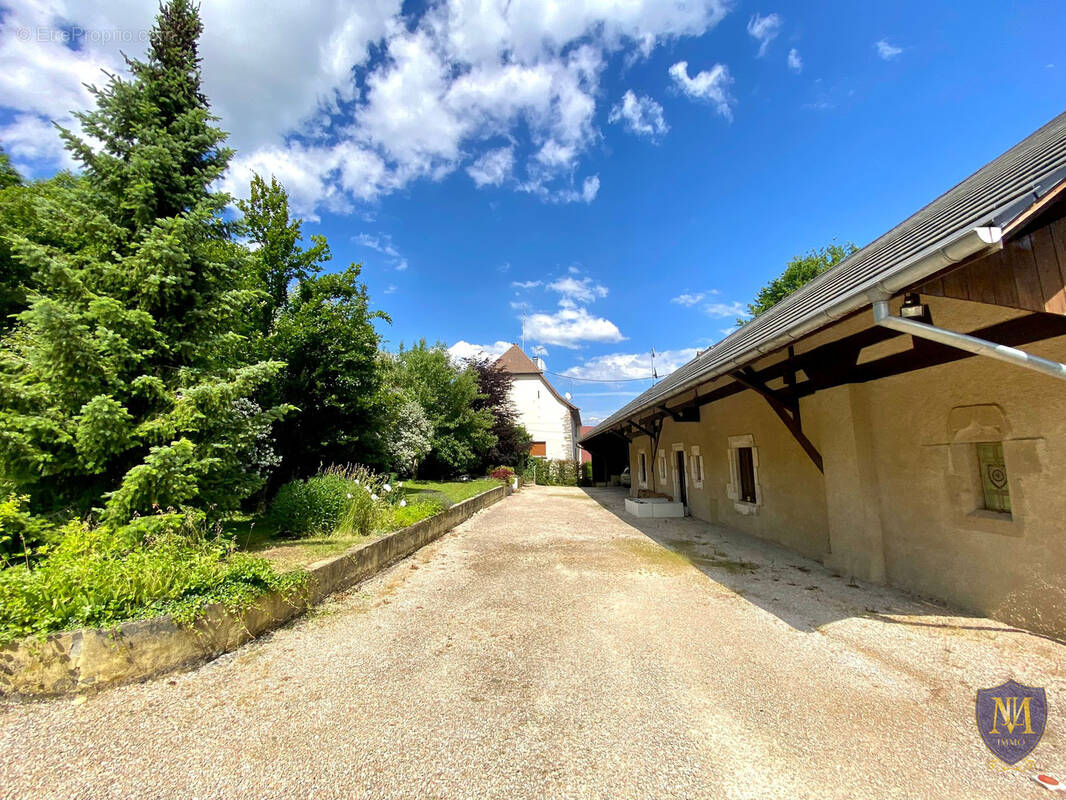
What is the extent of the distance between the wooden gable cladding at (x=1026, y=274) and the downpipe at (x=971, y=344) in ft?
1.07

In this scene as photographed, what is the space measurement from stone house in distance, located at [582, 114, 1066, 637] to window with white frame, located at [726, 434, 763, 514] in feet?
2.76

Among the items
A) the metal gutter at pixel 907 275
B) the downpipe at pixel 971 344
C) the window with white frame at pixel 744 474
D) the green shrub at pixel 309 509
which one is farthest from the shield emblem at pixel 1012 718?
the green shrub at pixel 309 509

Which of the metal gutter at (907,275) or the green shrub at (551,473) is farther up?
the metal gutter at (907,275)

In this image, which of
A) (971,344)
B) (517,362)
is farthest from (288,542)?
(517,362)

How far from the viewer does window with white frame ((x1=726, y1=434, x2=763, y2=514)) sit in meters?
7.92

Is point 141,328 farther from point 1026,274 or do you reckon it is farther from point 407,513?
point 1026,274

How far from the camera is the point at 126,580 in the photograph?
122 inches

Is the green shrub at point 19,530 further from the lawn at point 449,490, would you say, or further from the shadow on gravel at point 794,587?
the lawn at point 449,490

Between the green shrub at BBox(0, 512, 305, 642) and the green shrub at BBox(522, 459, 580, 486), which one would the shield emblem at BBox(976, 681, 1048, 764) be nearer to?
the green shrub at BBox(0, 512, 305, 642)

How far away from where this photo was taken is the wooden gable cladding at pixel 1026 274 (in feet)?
9.68

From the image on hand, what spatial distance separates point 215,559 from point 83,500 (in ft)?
6.78

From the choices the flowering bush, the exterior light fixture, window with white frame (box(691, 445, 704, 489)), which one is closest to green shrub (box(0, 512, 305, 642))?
the exterior light fixture

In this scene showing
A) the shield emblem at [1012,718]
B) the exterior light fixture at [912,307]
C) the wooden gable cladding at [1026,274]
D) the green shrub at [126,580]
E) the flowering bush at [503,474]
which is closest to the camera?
the shield emblem at [1012,718]

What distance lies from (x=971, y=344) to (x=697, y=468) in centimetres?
849
